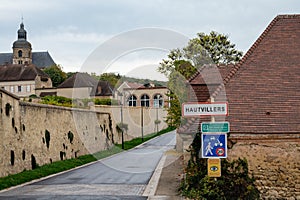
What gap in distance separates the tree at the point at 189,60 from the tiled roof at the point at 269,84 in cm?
977

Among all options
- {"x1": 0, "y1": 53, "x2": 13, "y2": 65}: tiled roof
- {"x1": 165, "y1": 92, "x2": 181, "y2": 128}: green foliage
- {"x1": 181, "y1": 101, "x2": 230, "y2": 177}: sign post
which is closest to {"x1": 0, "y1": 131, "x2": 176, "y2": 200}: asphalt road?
{"x1": 181, "y1": 101, "x2": 230, "y2": 177}: sign post

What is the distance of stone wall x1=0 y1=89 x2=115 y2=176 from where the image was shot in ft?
65.7

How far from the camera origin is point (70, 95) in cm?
6319

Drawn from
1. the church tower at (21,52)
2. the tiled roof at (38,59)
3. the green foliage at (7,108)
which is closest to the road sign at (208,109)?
the green foliage at (7,108)

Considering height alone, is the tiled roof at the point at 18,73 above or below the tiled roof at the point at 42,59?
below

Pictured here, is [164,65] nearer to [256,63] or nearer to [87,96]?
[256,63]

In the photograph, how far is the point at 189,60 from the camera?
2741 centimetres

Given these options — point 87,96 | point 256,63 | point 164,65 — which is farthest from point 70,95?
point 256,63

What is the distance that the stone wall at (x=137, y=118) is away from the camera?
49.3 metres

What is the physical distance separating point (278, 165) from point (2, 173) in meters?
11.6

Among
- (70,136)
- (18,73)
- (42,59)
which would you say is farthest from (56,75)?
(70,136)

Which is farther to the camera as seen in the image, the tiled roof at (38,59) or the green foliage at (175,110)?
the tiled roof at (38,59)

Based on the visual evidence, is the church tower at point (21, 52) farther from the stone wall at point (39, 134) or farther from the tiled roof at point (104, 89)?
the stone wall at point (39, 134)

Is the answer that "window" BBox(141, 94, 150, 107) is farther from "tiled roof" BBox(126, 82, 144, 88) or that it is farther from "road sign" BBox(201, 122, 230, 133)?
"road sign" BBox(201, 122, 230, 133)
